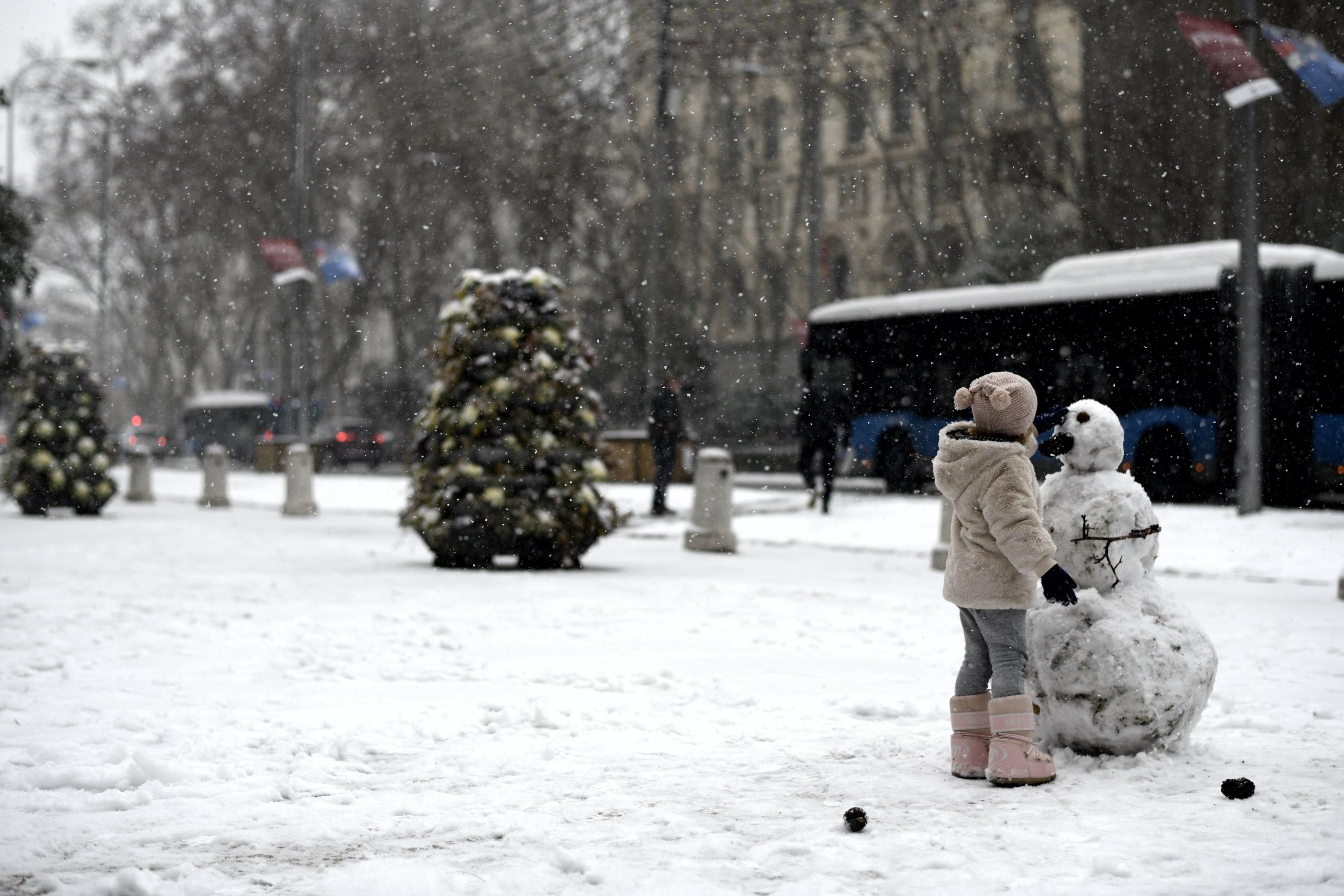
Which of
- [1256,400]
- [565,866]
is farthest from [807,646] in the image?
[1256,400]

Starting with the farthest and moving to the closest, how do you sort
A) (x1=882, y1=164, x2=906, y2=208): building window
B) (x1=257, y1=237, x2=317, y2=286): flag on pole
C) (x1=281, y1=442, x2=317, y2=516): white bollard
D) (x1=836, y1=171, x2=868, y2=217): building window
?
(x1=836, y1=171, x2=868, y2=217): building window, (x1=882, y1=164, x2=906, y2=208): building window, (x1=257, y1=237, x2=317, y2=286): flag on pole, (x1=281, y1=442, x2=317, y2=516): white bollard

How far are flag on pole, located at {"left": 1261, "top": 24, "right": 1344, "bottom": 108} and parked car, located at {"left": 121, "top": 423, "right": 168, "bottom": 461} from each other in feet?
168

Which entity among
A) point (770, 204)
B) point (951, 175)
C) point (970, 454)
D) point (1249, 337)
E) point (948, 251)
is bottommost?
point (970, 454)

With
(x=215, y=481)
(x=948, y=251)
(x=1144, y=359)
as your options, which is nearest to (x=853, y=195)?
(x=948, y=251)

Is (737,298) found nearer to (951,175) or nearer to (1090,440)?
(951,175)

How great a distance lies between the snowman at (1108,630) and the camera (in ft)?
17.6

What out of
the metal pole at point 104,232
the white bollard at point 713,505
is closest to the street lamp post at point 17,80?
the metal pole at point 104,232

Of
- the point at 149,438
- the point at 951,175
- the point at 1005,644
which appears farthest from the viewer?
the point at 149,438

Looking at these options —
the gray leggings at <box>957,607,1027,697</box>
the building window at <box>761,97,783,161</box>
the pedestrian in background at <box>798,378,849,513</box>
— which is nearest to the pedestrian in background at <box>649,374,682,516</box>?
the pedestrian in background at <box>798,378,849,513</box>

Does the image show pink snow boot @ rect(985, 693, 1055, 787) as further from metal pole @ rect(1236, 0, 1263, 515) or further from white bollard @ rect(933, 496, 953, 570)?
metal pole @ rect(1236, 0, 1263, 515)

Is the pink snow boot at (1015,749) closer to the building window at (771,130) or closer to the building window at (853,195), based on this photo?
the building window at (771,130)

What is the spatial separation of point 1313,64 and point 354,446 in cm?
3517

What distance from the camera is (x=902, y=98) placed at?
1544 inches

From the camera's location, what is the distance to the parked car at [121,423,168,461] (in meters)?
60.6
